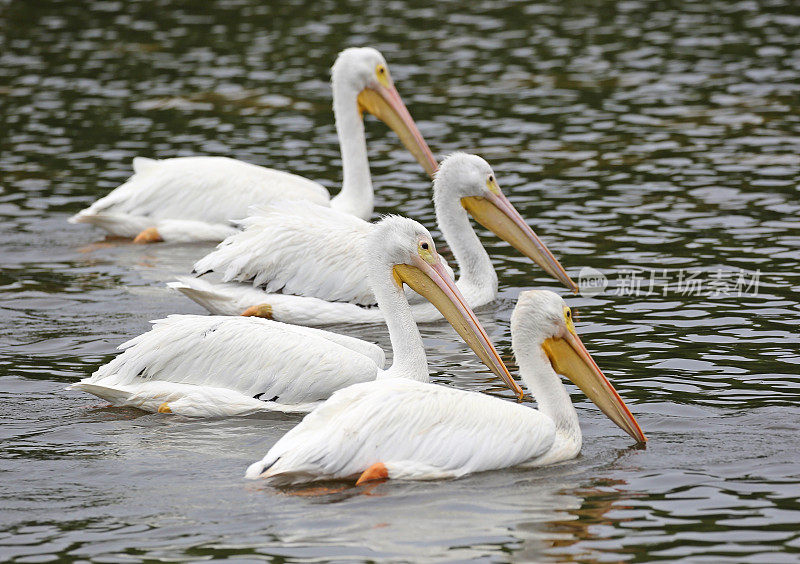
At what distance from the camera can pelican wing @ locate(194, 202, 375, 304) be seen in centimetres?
802

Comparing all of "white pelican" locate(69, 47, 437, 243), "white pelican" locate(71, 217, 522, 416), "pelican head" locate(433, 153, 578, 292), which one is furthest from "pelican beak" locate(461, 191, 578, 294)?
"white pelican" locate(71, 217, 522, 416)

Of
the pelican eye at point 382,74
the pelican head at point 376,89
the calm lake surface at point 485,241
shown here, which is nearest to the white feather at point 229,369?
the calm lake surface at point 485,241

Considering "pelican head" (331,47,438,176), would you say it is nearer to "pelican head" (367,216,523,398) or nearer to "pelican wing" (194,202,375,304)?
"pelican wing" (194,202,375,304)

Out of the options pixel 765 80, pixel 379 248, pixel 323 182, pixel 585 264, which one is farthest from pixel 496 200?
pixel 765 80

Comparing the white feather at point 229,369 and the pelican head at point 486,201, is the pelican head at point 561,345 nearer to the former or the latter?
the white feather at point 229,369

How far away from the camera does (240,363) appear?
6.37 meters

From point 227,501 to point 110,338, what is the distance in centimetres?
279

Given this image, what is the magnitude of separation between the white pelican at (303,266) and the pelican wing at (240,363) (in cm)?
141

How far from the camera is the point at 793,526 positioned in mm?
4938
